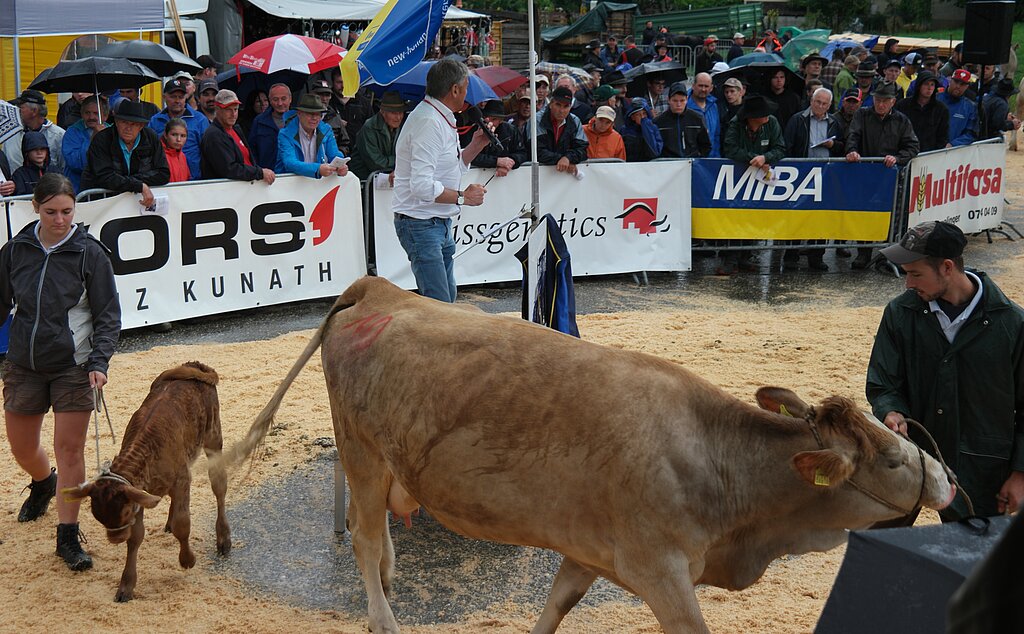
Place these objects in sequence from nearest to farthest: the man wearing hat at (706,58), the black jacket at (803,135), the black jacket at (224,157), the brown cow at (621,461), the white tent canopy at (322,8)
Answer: the brown cow at (621,461) < the black jacket at (224,157) < the black jacket at (803,135) < the white tent canopy at (322,8) < the man wearing hat at (706,58)

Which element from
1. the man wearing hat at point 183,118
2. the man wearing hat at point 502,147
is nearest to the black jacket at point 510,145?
the man wearing hat at point 502,147

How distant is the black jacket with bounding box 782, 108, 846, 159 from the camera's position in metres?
12.8

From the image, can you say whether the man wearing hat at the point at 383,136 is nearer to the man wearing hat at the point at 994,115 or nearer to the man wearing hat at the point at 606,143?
the man wearing hat at the point at 606,143

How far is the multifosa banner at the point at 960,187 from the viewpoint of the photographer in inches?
505

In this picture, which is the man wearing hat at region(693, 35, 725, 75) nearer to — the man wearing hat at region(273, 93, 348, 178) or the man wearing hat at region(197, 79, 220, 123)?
the man wearing hat at region(197, 79, 220, 123)

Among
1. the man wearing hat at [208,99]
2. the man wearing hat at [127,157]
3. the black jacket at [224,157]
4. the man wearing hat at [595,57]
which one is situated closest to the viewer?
the man wearing hat at [127,157]

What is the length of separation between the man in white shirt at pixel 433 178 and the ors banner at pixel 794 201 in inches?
234

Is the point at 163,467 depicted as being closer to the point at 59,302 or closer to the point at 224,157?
the point at 59,302

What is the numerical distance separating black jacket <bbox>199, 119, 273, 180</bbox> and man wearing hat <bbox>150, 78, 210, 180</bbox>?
312mm

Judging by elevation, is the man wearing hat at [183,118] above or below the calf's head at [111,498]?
above

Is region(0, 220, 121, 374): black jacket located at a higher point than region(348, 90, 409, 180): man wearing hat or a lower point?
lower

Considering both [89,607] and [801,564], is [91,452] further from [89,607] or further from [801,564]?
[801,564]

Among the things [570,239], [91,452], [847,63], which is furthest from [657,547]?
[847,63]

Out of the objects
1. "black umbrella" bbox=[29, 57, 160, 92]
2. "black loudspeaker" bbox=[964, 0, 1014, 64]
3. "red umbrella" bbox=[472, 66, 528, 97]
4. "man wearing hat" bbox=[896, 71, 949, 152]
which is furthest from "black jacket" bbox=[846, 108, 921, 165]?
"black umbrella" bbox=[29, 57, 160, 92]
